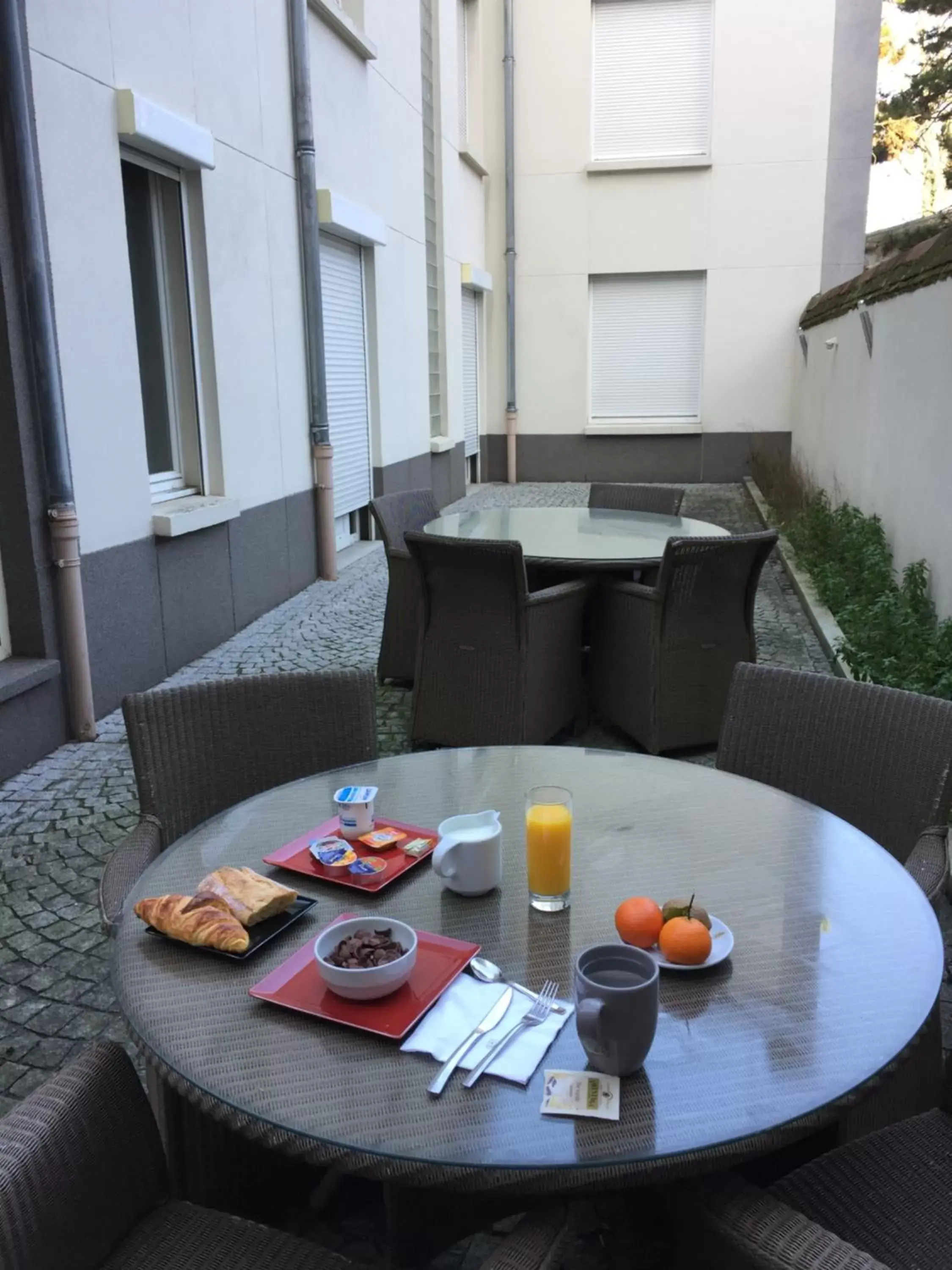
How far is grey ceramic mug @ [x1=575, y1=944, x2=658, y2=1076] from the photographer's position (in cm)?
116

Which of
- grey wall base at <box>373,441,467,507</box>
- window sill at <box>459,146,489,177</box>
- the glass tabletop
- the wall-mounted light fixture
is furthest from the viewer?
window sill at <box>459,146,489,177</box>

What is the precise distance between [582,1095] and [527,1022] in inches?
5.6

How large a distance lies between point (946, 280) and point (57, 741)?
185 inches

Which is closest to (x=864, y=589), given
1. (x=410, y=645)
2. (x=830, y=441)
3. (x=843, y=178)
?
(x=410, y=645)

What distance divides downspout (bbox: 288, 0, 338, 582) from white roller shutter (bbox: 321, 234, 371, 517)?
0.43 m

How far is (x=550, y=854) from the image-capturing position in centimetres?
157

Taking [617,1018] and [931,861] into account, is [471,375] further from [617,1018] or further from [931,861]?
[617,1018]

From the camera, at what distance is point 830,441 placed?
351 inches

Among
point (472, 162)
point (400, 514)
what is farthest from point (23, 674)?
point (472, 162)

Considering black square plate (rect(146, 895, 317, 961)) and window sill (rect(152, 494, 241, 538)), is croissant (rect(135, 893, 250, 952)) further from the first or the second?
window sill (rect(152, 494, 241, 538))

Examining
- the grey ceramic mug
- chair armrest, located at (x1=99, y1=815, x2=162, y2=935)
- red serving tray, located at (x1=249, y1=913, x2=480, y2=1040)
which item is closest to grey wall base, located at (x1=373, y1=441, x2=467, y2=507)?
chair armrest, located at (x1=99, y1=815, x2=162, y2=935)

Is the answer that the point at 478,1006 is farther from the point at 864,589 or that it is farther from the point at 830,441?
the point at 830,441

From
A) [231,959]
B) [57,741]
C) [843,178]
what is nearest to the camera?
[231,959]

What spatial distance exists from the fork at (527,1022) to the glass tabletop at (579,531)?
269 centimetres
